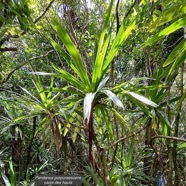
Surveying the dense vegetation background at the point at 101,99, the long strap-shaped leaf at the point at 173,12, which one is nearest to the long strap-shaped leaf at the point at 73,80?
the dense vegetation background at the point at 101,99

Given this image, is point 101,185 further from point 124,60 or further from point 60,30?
point 124,60

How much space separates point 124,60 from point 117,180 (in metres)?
2.24

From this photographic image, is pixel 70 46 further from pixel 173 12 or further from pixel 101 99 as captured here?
pixel 101 99

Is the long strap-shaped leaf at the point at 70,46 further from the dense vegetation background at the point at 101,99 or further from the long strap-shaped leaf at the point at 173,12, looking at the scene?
the long strap-shaped leaf at the point at 173,12

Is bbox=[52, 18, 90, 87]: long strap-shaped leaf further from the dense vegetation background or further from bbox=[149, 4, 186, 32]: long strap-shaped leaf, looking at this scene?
bbox=[149, 4, 186, 32]: long strap-shaped leaf

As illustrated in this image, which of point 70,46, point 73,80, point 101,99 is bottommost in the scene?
point 101,99

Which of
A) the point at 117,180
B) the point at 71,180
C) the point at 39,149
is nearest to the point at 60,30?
the point at 71,180

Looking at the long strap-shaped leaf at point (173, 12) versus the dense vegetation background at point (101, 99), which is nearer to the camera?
the long strap-shaped leaf at point (173, 12)

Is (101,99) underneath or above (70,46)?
underneath

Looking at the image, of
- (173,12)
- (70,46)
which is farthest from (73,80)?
(173,12)

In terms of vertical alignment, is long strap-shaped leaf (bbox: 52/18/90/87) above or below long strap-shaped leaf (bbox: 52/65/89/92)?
above

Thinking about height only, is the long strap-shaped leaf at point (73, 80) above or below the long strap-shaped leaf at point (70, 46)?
below

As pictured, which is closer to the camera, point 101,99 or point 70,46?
point 70,46

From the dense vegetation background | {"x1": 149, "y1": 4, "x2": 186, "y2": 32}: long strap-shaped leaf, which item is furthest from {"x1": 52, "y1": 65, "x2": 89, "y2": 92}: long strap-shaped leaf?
{"x1": 149, "y1": 4, "x2": 186, "y2": 32}: long strap-shaped leaf
